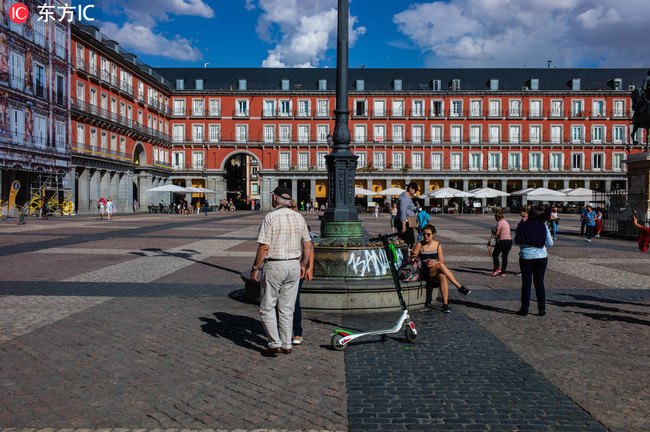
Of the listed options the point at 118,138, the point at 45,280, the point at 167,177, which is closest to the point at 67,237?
the point at 45,280

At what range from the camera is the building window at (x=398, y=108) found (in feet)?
188

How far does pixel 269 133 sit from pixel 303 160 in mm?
5012

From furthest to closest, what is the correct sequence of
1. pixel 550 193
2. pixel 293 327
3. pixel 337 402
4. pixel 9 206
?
pixel 550 193 < pixel 9 206 < pixel 293 327 < pixel 337 402

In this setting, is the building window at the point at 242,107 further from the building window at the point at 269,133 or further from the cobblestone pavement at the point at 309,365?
the cobblestone pavement at the point at 309,365

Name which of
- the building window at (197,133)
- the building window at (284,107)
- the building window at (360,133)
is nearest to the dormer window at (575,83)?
Answer: the building window at (360,133)

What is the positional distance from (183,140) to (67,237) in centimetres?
4172

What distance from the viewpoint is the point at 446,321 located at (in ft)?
21.2

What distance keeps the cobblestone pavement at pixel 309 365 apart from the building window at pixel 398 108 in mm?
50398

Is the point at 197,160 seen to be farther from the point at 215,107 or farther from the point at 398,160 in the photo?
the point at 398,160

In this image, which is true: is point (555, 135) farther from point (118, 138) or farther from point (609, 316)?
point (609, 316)

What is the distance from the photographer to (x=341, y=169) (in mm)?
8156

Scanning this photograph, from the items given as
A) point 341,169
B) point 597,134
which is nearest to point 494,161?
point 597,134

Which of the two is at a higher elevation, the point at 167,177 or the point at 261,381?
the point at 167,177

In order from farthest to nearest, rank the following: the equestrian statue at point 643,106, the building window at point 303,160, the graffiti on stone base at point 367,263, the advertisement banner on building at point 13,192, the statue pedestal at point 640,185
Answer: the building window at point 303,160 < the advertisement banner on building at point 13,192 < the statue pedestal at point 640,185 < the equestrian statue at point 643,106 < the graffiti on stone base at point 367,263
